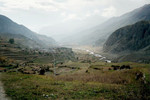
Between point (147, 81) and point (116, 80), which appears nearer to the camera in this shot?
point (147, 81)

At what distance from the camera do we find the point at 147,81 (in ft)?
54.7

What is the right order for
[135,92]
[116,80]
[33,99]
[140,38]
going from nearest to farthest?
[33,99] < [135,92] < [116,80] < [140,38]

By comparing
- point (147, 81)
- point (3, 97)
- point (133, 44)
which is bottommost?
point (3, 97)

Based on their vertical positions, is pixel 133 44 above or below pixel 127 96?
above

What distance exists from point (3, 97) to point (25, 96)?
94.1 inches

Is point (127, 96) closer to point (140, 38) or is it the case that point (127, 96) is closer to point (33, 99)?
point (33, 99)

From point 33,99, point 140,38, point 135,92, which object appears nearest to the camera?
point 33,99

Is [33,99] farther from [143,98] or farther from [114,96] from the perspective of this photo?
[143,98]

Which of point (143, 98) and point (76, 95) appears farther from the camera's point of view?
point (76, 95)

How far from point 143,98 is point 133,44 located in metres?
204

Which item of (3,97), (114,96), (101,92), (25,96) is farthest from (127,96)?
(3,97)

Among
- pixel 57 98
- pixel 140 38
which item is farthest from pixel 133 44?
pixel 57 98

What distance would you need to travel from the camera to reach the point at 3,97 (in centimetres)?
1302

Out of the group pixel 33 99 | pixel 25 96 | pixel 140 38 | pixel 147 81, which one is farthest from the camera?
pixel 140 38
